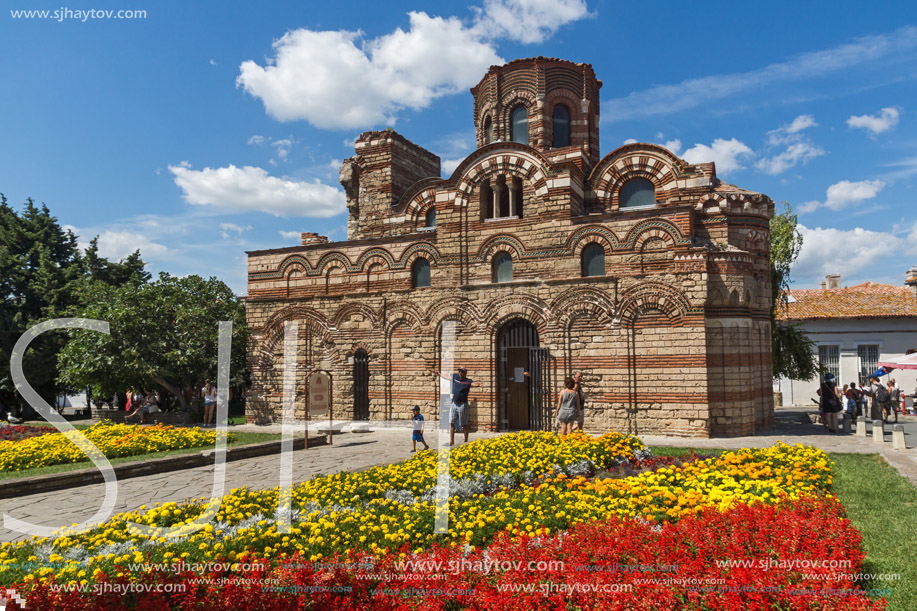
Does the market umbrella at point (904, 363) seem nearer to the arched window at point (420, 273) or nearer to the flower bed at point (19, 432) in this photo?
the arched window at point (420, 273)

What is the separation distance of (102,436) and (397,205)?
36.7 ft

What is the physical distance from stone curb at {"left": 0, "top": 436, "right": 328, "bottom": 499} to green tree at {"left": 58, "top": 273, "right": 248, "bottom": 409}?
796 cm

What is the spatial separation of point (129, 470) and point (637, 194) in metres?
14.4

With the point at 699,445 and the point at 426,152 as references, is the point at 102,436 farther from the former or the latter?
the point at 426,152

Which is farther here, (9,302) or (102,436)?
(9,302)

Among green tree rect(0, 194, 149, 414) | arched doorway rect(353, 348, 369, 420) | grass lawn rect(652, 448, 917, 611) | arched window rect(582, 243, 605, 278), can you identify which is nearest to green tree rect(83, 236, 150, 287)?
green tree rect(0, 194, 149, 414)

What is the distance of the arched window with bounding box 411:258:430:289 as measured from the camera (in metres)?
17.2

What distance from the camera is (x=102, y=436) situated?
1242cm

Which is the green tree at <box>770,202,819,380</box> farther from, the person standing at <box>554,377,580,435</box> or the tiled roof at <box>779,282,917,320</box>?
the person standing at <box>554,377,580,435</box>

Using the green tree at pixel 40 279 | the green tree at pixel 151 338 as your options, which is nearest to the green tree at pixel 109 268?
the green tree at pixel 40 279

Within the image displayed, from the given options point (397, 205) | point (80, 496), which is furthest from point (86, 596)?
point (397, 205)

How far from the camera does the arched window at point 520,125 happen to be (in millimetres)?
20344

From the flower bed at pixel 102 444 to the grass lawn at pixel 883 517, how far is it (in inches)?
405

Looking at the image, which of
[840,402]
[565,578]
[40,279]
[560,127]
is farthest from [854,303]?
[40,279]
